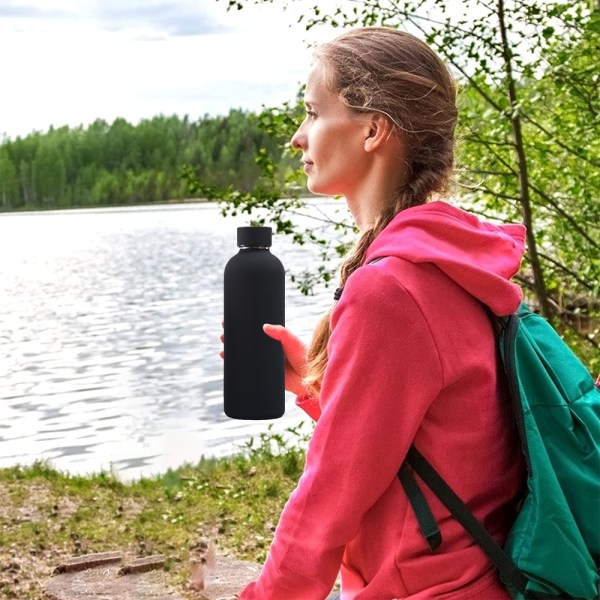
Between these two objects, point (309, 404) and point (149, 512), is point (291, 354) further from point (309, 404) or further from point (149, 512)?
point (149, 512)

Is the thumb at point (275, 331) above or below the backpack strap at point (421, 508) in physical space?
above

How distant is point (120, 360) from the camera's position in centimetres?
1382

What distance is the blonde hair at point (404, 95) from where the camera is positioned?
1.56 metres

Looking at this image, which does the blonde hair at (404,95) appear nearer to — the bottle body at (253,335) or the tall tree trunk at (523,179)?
the bottle body at (253,335)

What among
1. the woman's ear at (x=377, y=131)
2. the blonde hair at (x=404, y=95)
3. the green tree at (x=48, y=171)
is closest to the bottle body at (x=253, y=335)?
the blonde hair at (x=404, y=95)

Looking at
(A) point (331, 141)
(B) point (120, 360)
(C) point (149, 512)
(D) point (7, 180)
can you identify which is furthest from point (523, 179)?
(D) point (7, 180)

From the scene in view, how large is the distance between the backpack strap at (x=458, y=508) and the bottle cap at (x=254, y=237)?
565 millimetres

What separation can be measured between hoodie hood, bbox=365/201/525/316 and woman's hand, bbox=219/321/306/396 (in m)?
0.40

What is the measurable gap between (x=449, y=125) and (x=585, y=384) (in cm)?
45

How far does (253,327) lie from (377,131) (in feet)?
1.45

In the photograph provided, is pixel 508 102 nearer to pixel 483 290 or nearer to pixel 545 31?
pixel 545 31

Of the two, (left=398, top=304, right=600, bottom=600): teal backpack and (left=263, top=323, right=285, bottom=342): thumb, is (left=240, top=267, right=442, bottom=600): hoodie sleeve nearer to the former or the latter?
(left=398, top=304, right=600, bottom=600): teal backpack

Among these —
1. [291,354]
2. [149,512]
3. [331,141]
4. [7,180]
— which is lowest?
[7,180]

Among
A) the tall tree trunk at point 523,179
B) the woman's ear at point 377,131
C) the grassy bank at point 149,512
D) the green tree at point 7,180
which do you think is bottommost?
the green tree at point 7,180
